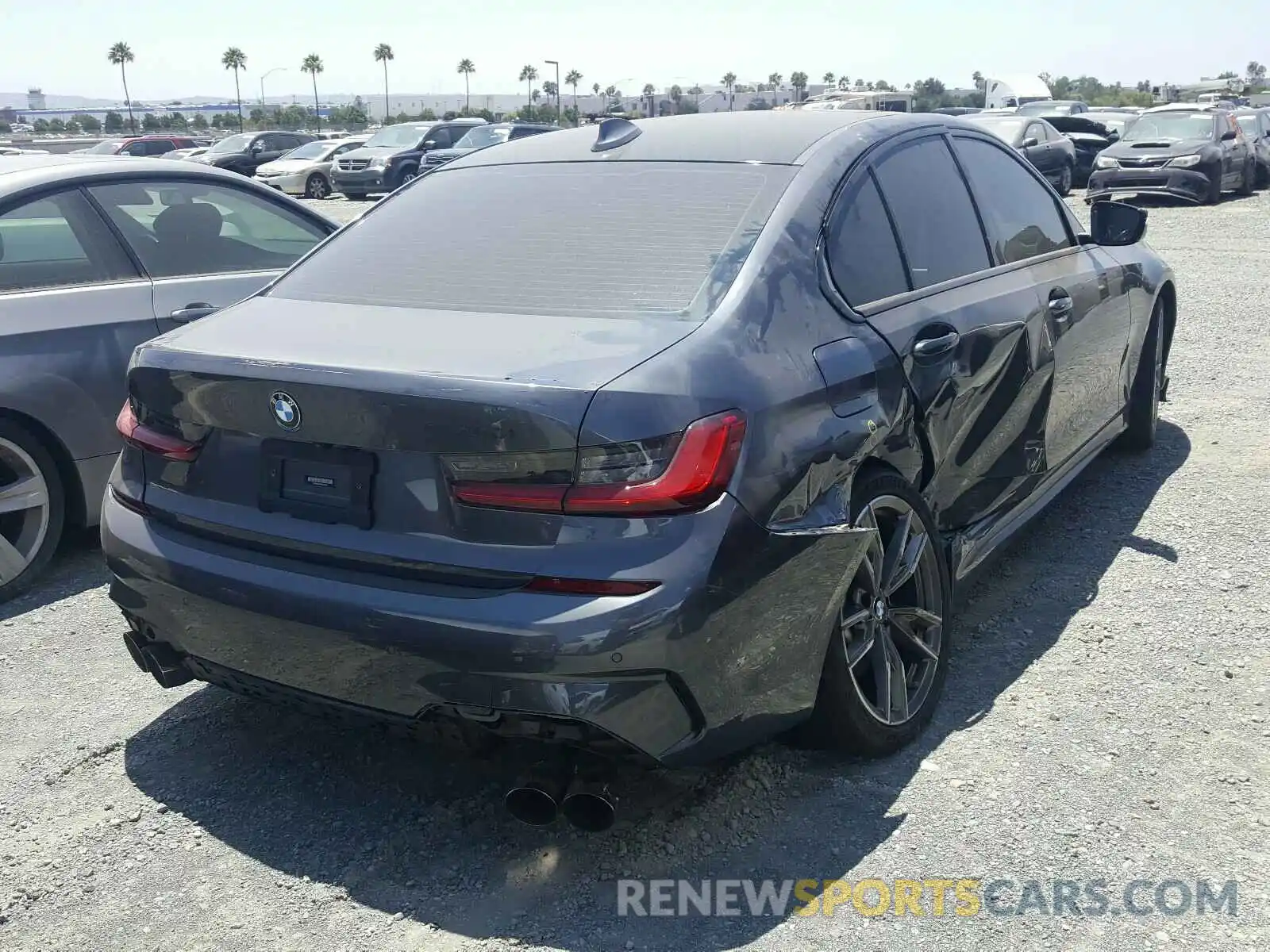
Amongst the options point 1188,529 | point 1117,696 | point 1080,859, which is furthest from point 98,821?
point 1188,529

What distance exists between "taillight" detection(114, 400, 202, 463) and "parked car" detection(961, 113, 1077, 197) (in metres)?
16.3

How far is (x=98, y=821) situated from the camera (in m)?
3.04

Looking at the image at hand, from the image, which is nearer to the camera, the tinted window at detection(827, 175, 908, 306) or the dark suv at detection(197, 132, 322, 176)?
the tinted window at detection(827, 175, 908, 306)

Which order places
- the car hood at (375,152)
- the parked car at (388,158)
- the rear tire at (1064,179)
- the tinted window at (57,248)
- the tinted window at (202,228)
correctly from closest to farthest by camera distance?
1. the tinted window at (57,248)
2. the tinted window at (202,228)
3. the rear tire at (1064,179)
4. the parked car at (388,158)
5. the car hood at (375,152)

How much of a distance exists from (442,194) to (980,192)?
184 cm

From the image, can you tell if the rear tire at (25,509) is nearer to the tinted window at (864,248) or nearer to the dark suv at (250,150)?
the tinted window at (864,248)

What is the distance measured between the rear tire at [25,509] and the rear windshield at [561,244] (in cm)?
171

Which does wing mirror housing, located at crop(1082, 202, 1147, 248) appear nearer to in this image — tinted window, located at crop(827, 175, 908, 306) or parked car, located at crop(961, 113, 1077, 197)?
tinted window, located at crop(827, 175, 908, 306)

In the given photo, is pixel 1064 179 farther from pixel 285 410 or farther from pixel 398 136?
pixel 285 410

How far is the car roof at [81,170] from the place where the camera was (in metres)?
4.77

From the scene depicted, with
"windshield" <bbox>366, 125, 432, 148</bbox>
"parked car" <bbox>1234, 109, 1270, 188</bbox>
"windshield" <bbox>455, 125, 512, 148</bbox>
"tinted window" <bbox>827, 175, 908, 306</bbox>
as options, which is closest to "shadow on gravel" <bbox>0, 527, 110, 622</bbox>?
"tinted window" <bbox>827, 175, 908, 306</bbox>

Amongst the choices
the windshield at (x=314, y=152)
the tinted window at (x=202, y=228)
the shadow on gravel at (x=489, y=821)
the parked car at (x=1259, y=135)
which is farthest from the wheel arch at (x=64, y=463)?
the windshield at (x=314, y=152)

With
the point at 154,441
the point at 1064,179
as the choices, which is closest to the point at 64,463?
the point at 154,441

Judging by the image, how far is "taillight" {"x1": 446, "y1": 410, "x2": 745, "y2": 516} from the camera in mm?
2432
